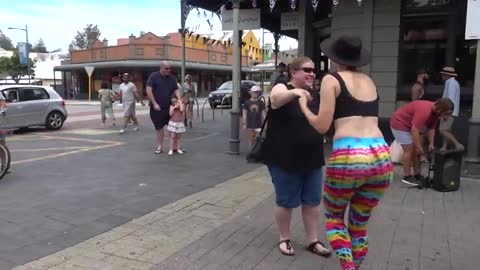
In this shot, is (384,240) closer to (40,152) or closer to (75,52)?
A: (40,152)

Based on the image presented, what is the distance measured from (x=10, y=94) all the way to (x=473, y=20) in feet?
40.6

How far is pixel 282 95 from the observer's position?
12.6 ft

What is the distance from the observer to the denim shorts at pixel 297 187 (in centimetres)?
414

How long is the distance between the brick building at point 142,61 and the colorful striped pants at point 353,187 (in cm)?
3408

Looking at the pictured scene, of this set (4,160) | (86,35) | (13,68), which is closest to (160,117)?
(4,160)

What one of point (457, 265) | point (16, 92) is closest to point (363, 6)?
point (457, 265)

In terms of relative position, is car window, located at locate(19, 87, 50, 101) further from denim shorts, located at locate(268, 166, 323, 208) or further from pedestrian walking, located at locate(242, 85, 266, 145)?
denim shorts, located at locate(268, 166, 323, 208)

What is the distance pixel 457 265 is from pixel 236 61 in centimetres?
624

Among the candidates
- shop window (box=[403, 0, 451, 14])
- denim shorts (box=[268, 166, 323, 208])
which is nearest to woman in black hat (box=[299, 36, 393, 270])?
denim shorts (box=[268, 166, 323, 208])

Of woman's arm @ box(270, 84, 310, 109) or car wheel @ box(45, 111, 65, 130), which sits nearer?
woman's arm @ box(270, 84, 310, 109)

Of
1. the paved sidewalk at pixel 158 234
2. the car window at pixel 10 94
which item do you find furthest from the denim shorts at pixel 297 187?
the car window at pixel 10 94

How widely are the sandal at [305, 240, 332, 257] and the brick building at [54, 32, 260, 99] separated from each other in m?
33.3

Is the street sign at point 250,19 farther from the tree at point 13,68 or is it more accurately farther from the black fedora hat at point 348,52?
the tree at point 13,68

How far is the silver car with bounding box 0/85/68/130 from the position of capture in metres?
14.2
